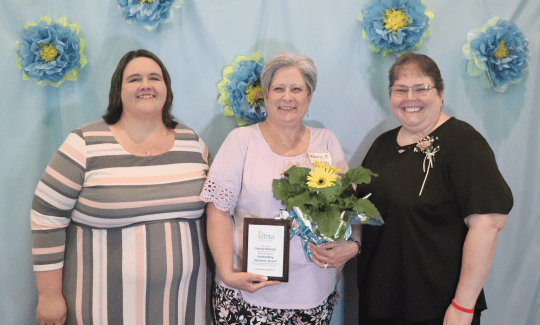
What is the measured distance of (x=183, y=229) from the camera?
184cm

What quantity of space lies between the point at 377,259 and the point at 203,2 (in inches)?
66.3

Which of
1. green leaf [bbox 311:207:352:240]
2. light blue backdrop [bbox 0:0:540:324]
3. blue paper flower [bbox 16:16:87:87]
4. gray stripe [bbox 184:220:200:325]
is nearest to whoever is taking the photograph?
green leaf [bbox 311:207:352:240]

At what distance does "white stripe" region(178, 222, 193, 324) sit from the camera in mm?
1814

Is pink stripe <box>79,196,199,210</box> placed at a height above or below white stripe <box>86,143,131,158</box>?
below

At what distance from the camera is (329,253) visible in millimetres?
1687

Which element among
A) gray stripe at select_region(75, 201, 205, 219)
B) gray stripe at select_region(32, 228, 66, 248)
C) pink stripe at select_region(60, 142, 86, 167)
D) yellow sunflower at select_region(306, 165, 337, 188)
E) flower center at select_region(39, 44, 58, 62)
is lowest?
gray stripe at select_region(32, 228, 66, 248)

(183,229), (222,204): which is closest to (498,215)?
(222,204)

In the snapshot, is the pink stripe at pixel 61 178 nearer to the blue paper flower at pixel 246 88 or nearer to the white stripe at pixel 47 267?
the white stripe at pixel 47 267

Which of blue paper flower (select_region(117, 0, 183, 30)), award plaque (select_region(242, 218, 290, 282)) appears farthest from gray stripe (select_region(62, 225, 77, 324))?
blue paper flower (select_region(117, 0, 183, 30))

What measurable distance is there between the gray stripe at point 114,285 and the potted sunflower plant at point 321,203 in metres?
0.76

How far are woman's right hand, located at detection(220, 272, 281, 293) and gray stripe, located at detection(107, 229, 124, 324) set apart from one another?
A: 19.3 inches

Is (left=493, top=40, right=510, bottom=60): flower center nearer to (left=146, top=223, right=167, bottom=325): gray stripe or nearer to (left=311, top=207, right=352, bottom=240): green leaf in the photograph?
(left=311, top=207, right=352, bottom=240): green leaf

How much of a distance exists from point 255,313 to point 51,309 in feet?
2.93

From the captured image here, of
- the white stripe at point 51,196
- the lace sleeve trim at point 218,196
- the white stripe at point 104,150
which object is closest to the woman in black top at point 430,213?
the lace sleeve trim at point 218,196
